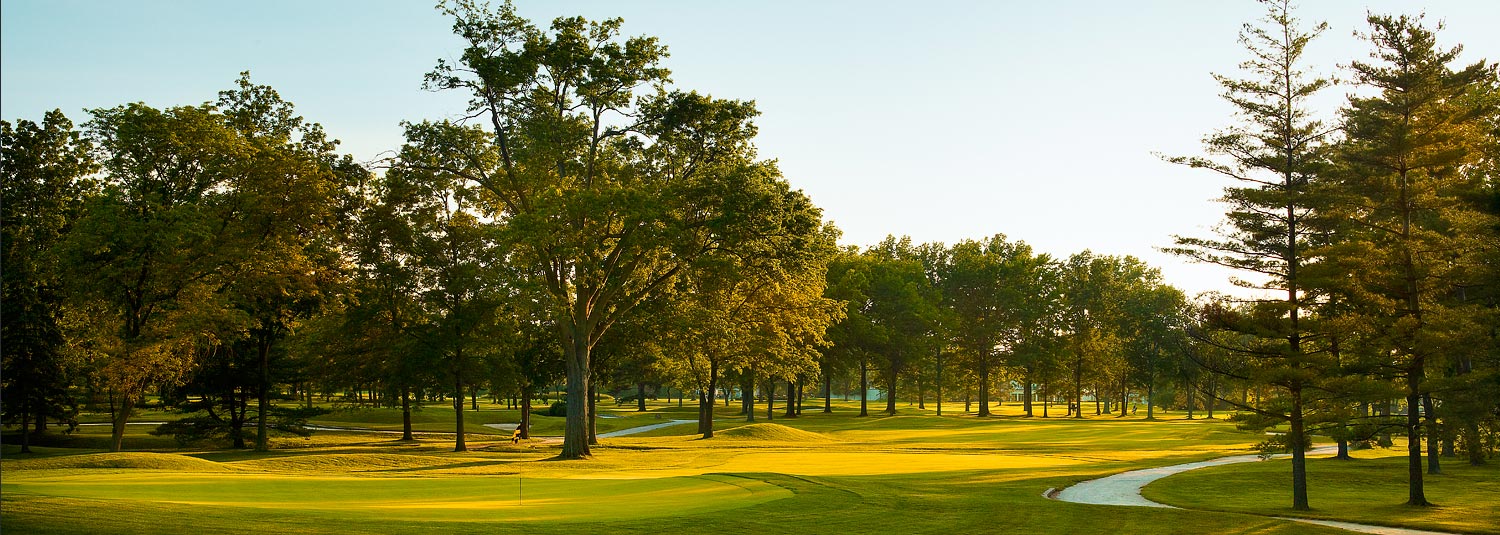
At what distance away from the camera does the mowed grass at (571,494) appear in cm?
1553

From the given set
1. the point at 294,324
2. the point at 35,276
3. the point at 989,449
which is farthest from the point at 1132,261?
the point at 35,276

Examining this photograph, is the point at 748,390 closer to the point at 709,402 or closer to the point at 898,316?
the point at 898,316

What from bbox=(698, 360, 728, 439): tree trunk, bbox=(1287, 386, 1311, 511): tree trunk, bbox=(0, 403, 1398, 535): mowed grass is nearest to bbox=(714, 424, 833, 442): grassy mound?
bbox=(698, 360, 728, 439): tree trunk

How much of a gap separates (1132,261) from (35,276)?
11579 cm

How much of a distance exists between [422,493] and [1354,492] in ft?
86.0

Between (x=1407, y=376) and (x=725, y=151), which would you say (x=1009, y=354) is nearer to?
(x=725, y=151)

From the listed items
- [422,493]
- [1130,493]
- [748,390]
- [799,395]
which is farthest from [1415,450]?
[799,395]

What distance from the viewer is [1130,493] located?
27.8 meters

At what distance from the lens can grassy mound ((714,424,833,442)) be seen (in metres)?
52.1

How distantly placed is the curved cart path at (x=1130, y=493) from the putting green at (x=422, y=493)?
8.73m

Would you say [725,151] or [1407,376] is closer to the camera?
[1407,376]

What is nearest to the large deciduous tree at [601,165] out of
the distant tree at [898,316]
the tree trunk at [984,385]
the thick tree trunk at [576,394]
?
the thick tree trunk at [576,394]

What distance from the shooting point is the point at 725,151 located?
38.9 meters

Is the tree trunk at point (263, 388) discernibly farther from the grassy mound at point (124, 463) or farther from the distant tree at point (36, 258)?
the grassy mound at point (124, 463)
